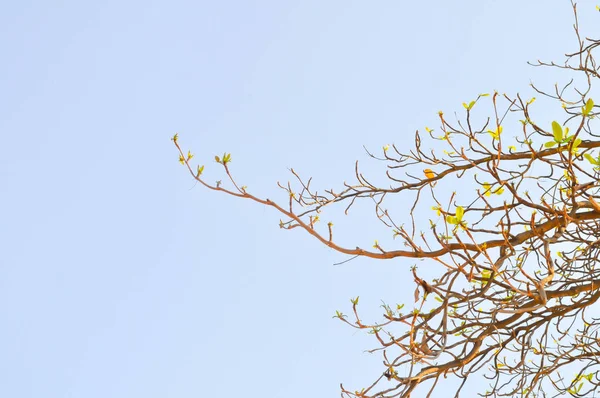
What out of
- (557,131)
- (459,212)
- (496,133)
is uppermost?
(496,133)

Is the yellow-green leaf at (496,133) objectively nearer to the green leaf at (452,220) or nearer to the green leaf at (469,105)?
the green leaf at (469,105)

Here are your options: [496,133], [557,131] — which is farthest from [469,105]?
[557,131]

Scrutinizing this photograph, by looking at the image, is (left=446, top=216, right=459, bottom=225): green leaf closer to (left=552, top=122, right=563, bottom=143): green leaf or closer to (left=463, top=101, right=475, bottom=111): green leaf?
(left=552, top=122, right=563, bottom=143): green leaf

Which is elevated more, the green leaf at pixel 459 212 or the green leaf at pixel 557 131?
the green leaf at pixel 557 131

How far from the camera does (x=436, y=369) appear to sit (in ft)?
6.44

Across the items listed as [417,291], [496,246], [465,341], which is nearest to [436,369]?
[465,341]

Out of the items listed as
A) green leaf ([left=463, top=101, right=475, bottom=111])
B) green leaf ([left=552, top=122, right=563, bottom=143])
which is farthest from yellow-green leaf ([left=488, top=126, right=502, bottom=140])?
green leaf ([left=552, top=122, right=563, bottom=143])

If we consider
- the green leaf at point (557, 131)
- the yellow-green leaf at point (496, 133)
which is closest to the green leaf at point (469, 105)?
the yellow-green leaf at point (496, 133)

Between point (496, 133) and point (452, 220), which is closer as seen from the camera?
point (452, 220)

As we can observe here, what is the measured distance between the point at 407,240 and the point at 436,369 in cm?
39

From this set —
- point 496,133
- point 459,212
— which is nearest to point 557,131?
point 459,212

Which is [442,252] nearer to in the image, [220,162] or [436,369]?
[436,369]

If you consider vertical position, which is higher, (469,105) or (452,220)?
(469,105)

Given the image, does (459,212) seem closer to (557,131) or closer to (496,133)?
(557,131)
